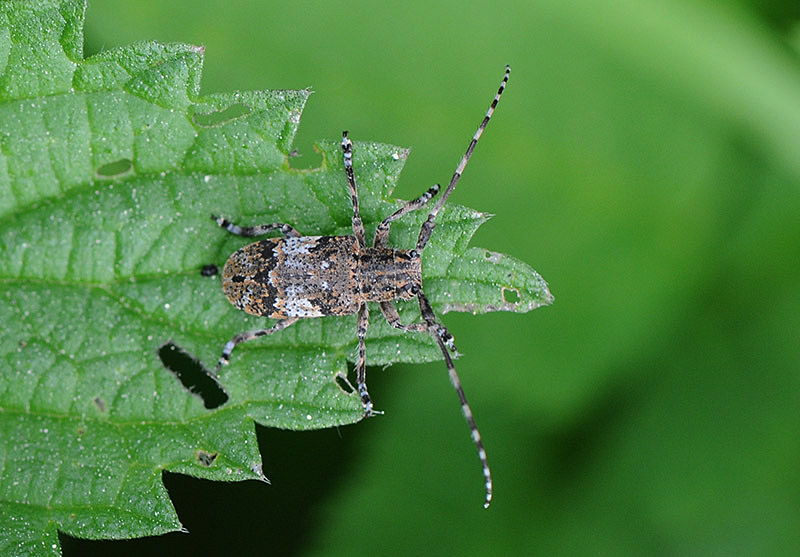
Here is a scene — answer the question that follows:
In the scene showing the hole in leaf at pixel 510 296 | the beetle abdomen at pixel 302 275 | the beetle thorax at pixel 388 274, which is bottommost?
the beetle abdomen at pixel 302 275

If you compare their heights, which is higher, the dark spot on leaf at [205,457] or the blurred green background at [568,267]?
the blurred green background at [568,267]

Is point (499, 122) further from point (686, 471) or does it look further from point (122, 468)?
point (122, 468)

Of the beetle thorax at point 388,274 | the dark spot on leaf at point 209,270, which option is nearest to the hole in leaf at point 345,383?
the beetle thorax at point 388,274

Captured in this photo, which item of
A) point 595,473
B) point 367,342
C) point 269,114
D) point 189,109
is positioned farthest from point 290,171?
point 595,473

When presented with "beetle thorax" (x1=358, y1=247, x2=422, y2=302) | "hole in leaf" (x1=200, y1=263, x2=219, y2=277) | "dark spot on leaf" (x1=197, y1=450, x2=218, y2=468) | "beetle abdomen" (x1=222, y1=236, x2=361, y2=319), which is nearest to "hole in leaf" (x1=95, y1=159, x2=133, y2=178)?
"hole in leaf" (x1=200, y1=263, x2=219, y2=277)

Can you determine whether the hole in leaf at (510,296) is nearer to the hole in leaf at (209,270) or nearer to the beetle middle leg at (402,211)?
the beetle middle leg at (402,211)

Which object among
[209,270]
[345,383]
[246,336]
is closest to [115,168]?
[209,270]
